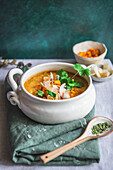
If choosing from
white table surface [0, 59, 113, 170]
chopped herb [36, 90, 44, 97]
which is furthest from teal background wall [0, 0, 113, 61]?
chopped herb [36, 90, 44, 97]

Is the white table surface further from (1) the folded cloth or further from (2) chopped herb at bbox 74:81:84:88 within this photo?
(2) chopped herb at bbox 74:81:84:88

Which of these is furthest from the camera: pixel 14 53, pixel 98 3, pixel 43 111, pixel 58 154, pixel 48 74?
pixel 14 53

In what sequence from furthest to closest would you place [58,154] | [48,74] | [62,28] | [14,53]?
[14,53] < [62,28] < [48,74] < [58,154]

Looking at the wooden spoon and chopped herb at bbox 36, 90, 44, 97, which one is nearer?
the wooden spoon

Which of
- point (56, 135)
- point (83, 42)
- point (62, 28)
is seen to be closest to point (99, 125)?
point (56, 135)

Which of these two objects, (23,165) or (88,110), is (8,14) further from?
(23,165)

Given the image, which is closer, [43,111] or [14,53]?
[43,111]
